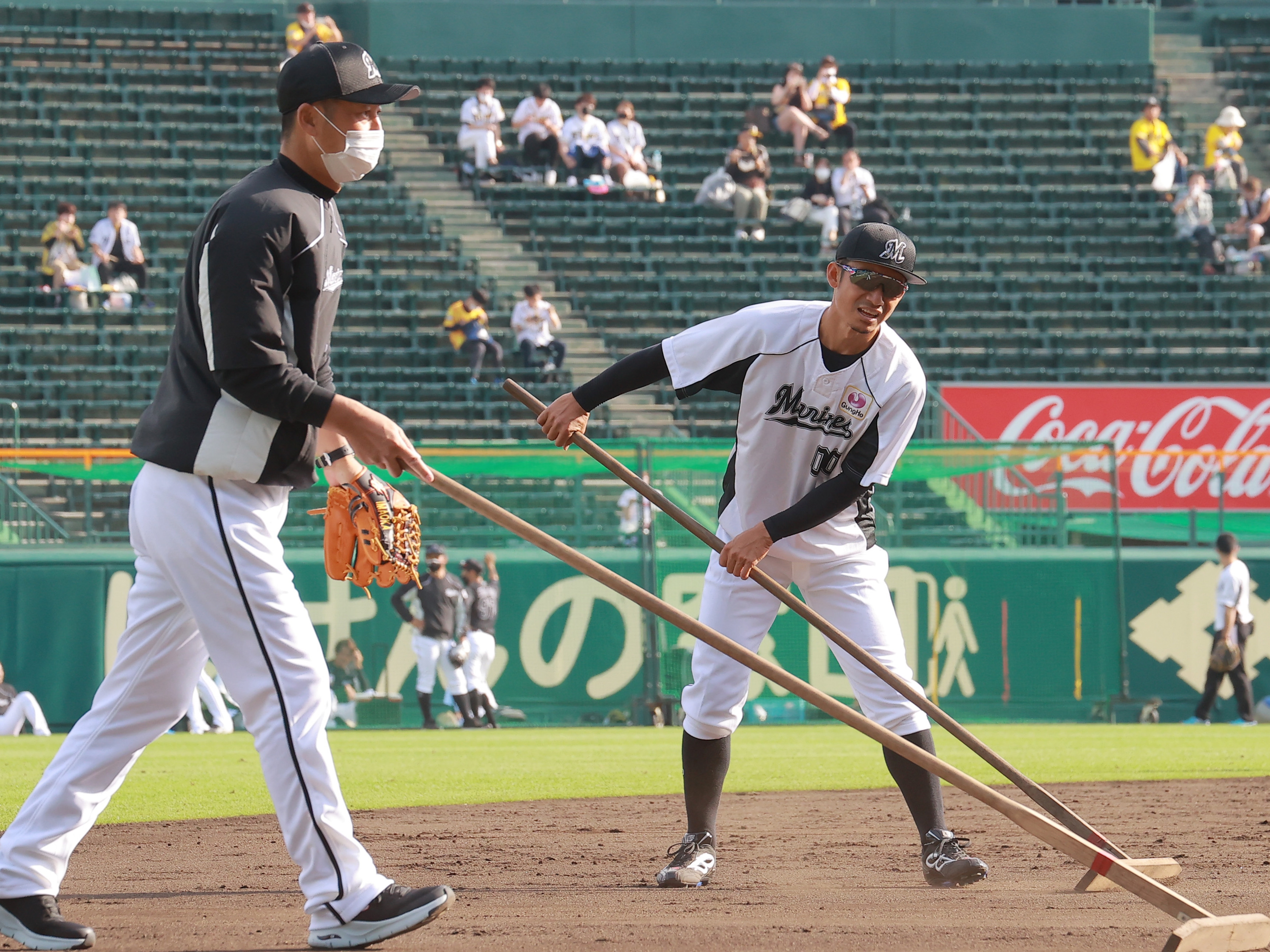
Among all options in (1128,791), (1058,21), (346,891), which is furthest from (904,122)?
(346,891)

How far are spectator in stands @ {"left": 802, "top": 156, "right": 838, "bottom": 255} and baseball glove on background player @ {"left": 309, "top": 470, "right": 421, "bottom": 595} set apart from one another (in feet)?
64.8

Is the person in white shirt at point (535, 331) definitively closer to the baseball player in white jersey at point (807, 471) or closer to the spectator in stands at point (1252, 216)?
the spectator in stands at point (1252, 216)

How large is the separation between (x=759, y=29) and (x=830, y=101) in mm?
4070

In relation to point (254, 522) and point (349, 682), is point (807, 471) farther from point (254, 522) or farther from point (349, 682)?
point (349, 682)

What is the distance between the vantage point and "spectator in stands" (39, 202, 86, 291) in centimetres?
2070

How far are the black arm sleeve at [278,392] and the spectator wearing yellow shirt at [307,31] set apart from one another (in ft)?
69.7

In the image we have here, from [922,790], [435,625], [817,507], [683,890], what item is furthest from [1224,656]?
[683,890]

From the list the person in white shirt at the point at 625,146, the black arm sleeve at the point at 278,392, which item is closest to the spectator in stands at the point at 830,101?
the person in white shirt at the point at 625,146

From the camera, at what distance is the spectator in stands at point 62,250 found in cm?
2070

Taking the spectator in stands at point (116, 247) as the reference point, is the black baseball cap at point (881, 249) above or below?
below

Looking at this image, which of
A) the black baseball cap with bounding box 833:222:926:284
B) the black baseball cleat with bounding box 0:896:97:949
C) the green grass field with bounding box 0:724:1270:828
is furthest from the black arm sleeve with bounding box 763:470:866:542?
the green grass field with bounding box 0:724:1270:828

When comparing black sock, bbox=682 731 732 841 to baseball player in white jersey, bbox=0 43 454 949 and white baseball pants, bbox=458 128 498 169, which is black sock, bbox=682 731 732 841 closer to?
baseball player in white jersey, bbox=0 43 454 949

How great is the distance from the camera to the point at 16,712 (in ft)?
43.7

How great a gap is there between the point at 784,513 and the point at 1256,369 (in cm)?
1902
